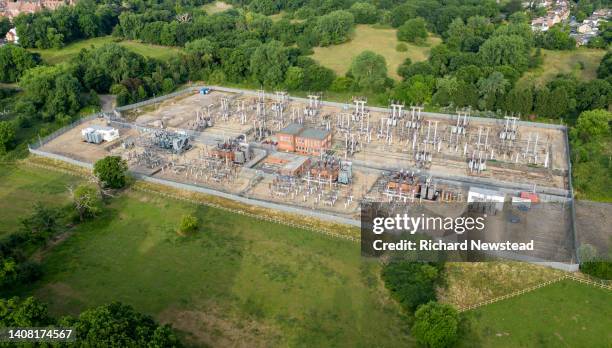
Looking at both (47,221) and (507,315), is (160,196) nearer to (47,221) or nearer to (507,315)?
(47,221)

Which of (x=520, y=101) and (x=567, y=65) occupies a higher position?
(x=567, y=65)

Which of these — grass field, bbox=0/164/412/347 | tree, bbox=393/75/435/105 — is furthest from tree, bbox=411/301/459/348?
tree, bbox=393/75/435/105

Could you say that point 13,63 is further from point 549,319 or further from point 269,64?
point 549,319

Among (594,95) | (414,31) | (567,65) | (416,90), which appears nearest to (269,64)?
(416,90)

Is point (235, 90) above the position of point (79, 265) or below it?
above

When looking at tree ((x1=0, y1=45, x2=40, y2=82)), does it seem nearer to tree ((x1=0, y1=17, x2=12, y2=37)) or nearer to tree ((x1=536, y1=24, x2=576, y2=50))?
tree ((x1=0, y1=17, x2=12, y2=37))

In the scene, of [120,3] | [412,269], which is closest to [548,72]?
[412,269]

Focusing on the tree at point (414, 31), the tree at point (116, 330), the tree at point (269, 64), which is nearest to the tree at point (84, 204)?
the tree at point (116, 330)
